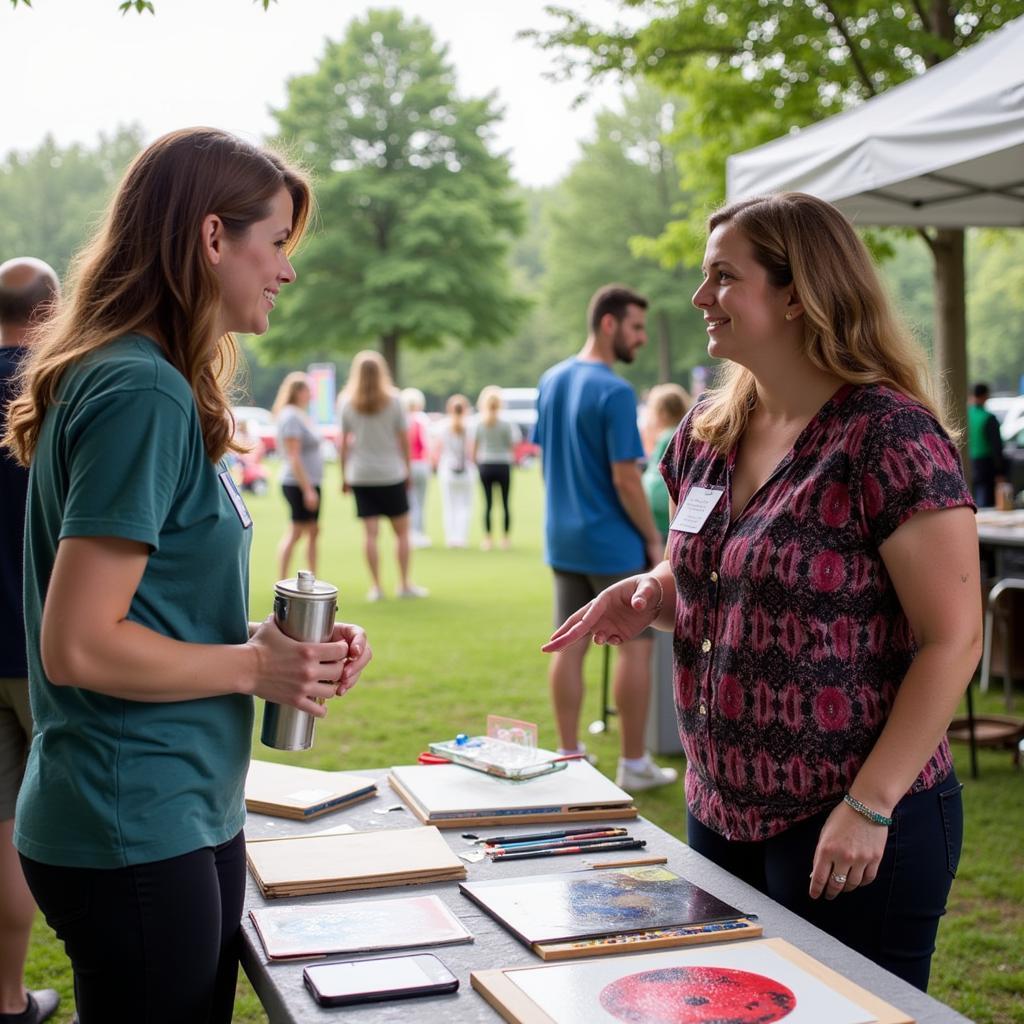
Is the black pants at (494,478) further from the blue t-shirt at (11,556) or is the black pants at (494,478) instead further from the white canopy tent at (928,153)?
the blue t-shirt at (11,556)

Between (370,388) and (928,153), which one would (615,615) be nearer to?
(928,153)

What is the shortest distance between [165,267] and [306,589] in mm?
454

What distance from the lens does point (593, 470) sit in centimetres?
490

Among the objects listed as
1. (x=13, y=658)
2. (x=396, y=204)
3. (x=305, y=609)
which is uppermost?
(x=396, y=204)

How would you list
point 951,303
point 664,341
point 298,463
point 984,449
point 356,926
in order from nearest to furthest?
point 356,926 → point 951,303 → point 298,463 → point 984,449 → point 664,341

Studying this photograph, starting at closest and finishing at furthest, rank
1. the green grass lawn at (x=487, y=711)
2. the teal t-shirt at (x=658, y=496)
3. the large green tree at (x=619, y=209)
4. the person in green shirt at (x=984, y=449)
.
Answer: the green grass lawn at (x=487, y=711) < the teal t-shirt at (x=658, y=496) < the person in green shirt at (x=984, y=449) < the large green tree at (x=619, y=209)

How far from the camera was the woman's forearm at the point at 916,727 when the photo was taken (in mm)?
1746

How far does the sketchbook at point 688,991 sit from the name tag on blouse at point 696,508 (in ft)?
2.37

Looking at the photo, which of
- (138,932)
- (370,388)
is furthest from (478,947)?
(370,388)

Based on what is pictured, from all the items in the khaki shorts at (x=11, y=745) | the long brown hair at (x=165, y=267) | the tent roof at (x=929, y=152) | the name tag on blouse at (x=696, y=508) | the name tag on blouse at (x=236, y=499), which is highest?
the tent roof at (x=929, y=152)

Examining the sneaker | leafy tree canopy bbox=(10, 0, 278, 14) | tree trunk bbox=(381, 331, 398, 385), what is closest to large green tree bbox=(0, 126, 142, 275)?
tree trunk bbox=(381, 331, 398, 385)

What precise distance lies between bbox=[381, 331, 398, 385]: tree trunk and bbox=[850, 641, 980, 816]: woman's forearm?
93.8 feet

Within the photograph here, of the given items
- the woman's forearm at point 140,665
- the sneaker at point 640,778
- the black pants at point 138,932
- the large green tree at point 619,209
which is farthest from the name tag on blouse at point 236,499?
the large green tree at point 619,209

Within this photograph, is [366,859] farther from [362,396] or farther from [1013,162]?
[362,396]
